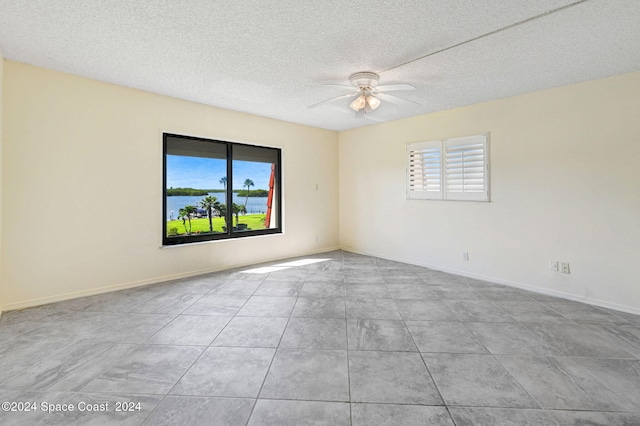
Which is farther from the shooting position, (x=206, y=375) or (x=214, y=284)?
(x=214, y=284)

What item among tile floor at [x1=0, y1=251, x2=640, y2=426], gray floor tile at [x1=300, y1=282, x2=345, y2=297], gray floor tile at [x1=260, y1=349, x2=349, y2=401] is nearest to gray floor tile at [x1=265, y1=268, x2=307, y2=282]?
gray floor tile at [x1=300, y1=282, x2=345, y2=297]

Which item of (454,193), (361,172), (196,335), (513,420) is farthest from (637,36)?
(196,335)

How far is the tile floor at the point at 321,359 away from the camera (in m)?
1.59

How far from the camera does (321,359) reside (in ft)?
6.86

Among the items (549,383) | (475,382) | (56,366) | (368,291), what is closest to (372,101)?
(368,291)

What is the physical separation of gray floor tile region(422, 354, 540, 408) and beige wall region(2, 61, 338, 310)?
3.56m

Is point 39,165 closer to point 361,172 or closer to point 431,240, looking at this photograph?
point 361,172

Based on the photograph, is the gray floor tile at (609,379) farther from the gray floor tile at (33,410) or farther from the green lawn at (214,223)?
the green lawn at (214,223)

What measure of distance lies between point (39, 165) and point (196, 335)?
2.60 m

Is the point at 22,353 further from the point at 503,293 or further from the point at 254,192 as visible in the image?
the point at 503,293

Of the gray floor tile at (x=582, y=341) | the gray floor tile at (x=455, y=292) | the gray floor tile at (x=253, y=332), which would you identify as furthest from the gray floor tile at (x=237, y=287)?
the gray floor tile at (x=582, y=341)

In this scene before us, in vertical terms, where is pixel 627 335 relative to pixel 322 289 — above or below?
below

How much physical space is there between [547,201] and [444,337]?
244 cm

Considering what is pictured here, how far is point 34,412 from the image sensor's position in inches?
61.8
